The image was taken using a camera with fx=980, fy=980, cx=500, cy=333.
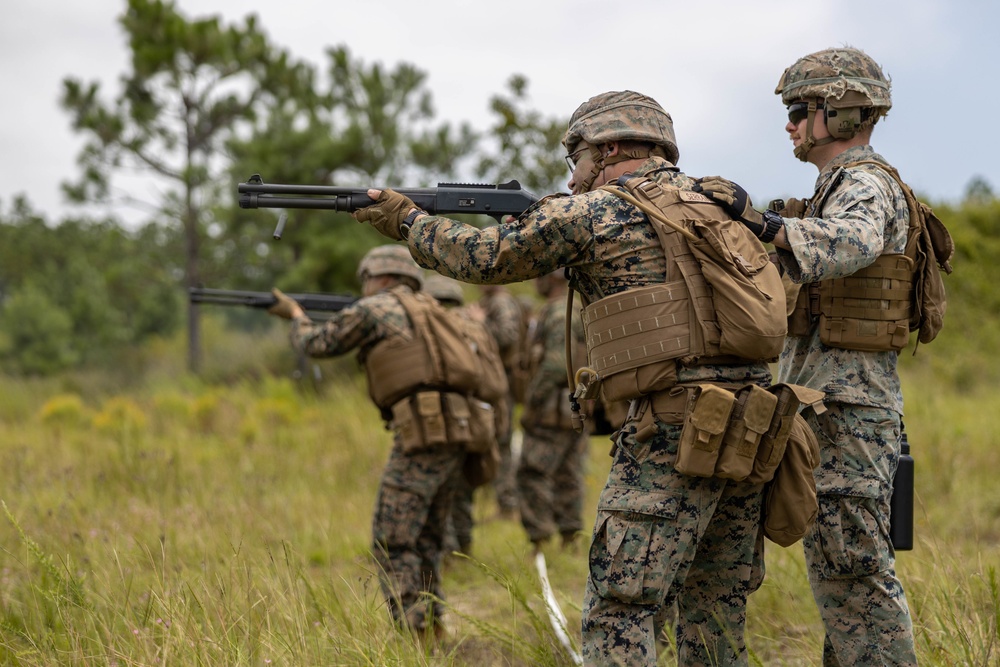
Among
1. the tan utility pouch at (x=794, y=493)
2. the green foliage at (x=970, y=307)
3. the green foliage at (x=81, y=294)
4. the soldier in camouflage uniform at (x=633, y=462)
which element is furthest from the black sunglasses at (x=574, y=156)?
the green foliage at (x=81, y=294)

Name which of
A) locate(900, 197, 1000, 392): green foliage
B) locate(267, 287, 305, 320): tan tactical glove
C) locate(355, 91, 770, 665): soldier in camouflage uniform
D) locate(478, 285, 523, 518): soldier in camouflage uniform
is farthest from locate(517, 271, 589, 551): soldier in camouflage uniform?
locate(900, 197, 1000, 392): green foliage

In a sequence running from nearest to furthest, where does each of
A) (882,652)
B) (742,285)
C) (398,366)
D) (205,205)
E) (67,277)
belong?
(742,285) < (882,652) < (398,366) < (205,205) < (67,277)

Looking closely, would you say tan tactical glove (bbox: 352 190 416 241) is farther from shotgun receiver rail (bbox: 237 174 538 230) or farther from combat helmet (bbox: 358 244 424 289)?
combat helmet (bbox: 358 244 424 289)

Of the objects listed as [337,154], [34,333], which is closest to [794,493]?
[337,154]

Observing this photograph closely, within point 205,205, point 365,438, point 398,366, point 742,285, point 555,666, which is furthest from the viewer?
point 205,205

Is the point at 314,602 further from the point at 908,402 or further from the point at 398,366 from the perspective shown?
the point at 908,402

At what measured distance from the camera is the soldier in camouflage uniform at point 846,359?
314 centimetres

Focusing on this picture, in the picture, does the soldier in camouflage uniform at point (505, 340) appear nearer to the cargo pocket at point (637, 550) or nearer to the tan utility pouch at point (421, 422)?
the tan utility pouch at point (421, 422)

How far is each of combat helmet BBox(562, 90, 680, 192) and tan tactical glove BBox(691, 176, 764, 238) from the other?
26 cm

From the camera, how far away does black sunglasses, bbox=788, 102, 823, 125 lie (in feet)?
12.0

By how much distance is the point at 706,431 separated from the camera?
2.86 meters

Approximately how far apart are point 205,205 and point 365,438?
7665 millimetres

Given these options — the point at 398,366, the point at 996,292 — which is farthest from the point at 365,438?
the point at 996,292

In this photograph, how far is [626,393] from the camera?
3.02 metres
